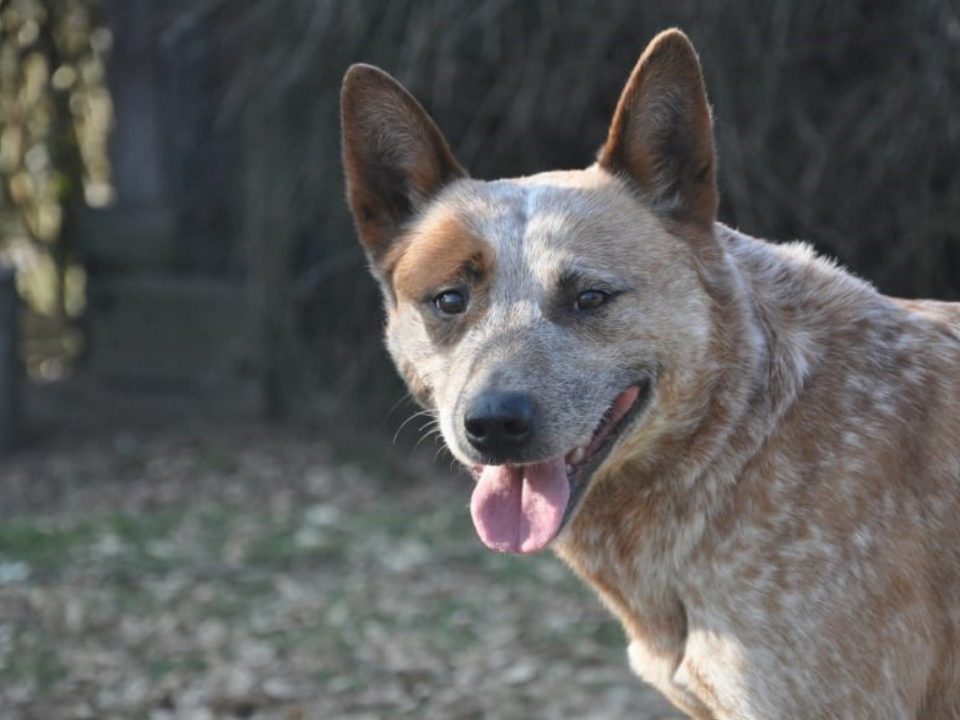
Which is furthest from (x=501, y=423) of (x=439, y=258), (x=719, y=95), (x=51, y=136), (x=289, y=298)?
(x=51, y=136)

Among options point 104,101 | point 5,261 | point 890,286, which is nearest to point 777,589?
point 890,286

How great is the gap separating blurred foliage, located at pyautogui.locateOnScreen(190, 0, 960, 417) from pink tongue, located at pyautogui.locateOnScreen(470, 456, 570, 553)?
338 centimetres

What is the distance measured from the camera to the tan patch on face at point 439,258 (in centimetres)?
313

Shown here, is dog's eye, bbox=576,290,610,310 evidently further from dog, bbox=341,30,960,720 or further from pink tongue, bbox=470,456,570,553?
pink tongue, bbox=470,456,570,553

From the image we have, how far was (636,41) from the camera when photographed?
631cm

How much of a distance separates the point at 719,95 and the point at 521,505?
3474mm

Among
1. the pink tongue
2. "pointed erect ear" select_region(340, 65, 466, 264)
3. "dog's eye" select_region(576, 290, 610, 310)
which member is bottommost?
the pink tongue

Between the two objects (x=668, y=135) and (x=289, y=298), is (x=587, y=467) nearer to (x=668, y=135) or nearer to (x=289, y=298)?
(x=668, y=135)

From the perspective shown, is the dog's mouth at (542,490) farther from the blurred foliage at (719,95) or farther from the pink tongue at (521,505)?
the blurred foliage at (719,95)

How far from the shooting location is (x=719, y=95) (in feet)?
19.7

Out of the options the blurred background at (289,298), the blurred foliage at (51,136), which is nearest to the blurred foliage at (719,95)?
the blurred background at (289,298)

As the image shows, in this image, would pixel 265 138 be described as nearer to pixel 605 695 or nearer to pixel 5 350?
pixel 5 350

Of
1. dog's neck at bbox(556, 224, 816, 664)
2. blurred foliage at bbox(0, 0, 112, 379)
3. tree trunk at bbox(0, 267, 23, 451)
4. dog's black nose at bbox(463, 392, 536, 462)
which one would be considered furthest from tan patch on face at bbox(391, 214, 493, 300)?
blurred foliage at bbox(0, 0, 112, 379)

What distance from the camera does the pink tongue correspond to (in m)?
2.92
